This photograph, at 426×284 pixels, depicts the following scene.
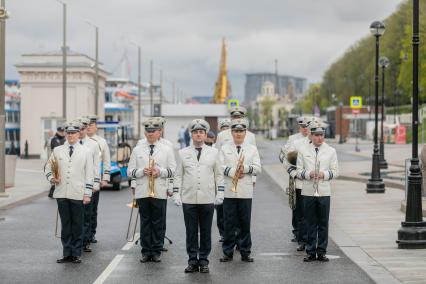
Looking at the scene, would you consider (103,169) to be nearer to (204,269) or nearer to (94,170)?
(94,170)

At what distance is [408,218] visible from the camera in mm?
12578

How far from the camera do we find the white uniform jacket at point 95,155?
12156mm

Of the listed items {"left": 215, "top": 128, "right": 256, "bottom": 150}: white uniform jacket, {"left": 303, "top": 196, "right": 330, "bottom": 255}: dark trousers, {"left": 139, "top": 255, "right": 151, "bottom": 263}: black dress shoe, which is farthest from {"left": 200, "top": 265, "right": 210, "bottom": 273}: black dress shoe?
{"left": 215, "top": 128, "right": 256, "bottom": 150}: white uniform jacket

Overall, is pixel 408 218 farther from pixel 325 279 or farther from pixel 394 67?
pixel 394 67

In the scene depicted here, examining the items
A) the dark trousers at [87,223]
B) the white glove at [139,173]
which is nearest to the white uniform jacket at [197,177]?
the white glove at [139,173]

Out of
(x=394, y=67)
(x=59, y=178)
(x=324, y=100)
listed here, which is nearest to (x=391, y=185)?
(x=59, y=178)

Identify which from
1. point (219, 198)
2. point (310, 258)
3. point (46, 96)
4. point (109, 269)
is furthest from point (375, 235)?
point (46, 96)

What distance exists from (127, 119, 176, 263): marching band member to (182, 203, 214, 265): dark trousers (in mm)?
622

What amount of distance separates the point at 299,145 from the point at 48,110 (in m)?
43.8

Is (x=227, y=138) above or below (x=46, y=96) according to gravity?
below

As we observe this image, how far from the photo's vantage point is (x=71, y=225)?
459 inches

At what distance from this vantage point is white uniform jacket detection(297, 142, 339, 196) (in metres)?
11.5

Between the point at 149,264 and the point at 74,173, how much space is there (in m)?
1.64

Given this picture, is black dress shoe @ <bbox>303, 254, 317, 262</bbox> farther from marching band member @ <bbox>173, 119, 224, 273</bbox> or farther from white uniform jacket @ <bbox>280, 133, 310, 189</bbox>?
marching band member @ <bbox>173, 119, 224, 273</bbox>
